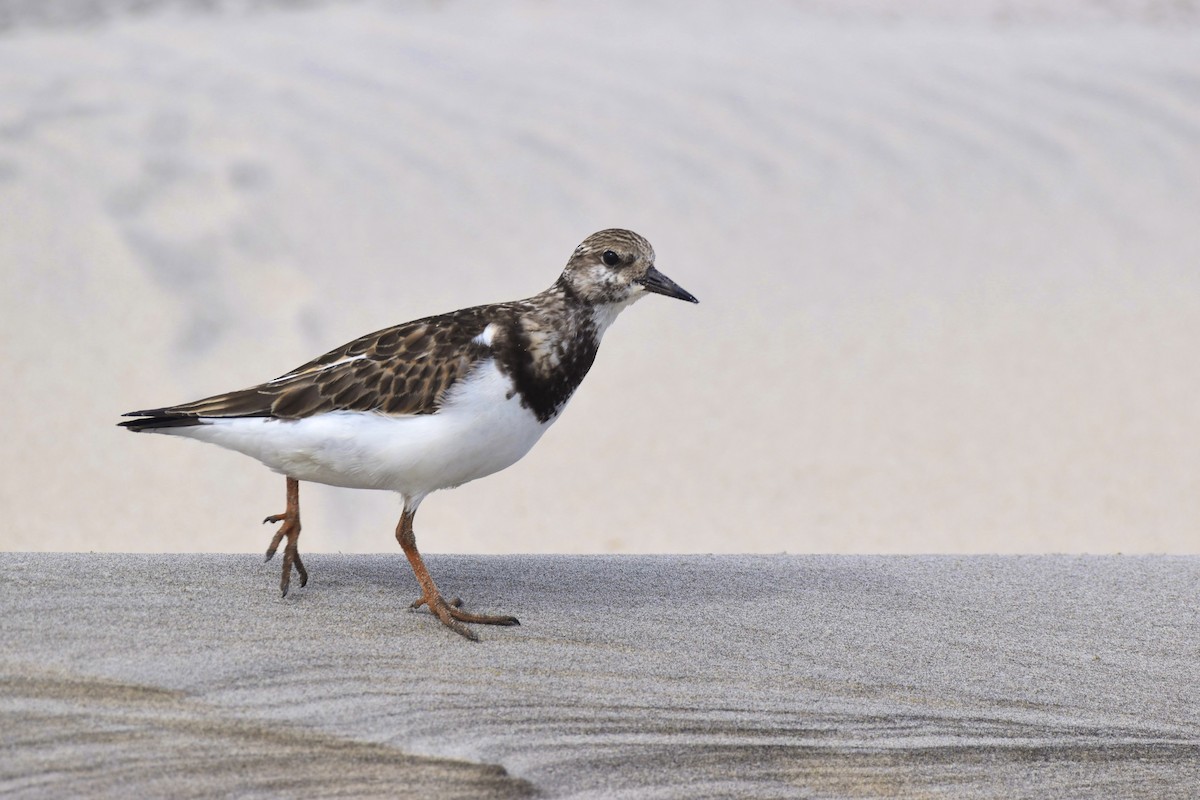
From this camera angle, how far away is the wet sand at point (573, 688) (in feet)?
10.1

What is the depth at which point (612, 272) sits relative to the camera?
13.6 feet

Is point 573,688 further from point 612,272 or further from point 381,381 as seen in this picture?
point 612,272

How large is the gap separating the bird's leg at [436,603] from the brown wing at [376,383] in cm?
34

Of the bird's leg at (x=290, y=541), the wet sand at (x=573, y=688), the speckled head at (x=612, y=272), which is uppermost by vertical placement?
the speckled head at (x=612, y=272)

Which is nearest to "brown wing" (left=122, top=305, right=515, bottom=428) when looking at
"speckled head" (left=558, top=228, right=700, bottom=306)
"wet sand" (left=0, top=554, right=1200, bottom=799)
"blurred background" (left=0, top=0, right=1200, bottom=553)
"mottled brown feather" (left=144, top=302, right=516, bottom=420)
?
"mottled brown feather" (left=144, top=302, right=516, bottom=420)

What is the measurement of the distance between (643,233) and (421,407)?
6.01m

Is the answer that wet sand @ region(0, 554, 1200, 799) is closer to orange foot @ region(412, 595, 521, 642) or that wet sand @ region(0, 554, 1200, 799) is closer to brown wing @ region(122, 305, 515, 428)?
orange foot @ region(412, 595, 521, 642)

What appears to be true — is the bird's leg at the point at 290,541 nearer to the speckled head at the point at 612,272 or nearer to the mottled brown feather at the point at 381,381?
the mottled brown feather at the point at 381,381

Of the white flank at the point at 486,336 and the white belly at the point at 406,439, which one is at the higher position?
the white flank at the point at 486,336

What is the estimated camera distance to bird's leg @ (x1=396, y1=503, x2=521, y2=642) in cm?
375

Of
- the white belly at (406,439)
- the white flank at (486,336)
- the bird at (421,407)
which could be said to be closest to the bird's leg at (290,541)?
the bird at (421,407)

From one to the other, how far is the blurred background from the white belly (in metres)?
3.52

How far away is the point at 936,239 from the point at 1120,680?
597 cm

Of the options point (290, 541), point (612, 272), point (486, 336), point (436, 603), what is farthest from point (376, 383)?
point (612, 272)
